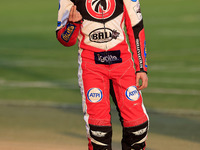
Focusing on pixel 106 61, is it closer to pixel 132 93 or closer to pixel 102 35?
pixel 102 35

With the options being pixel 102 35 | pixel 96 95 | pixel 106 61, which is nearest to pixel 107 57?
pixel 106 61

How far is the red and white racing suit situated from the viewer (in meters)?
6.29

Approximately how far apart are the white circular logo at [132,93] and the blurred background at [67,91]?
6.68 ft

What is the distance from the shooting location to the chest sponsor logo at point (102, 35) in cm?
629

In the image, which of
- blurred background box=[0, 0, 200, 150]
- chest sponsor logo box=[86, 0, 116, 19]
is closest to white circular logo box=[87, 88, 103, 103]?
chest sponsor logo box=[86, 0, 116, 19]

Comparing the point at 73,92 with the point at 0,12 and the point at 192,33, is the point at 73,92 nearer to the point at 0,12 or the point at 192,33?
the point at 192,33

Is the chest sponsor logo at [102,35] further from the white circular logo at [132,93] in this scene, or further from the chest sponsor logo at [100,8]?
the white circular logo at [132,93]

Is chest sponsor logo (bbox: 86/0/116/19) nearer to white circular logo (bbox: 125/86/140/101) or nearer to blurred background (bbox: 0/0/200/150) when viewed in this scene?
white circular logo (bbox: 125/86/140/101)

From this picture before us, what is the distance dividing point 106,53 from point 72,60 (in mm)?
11990

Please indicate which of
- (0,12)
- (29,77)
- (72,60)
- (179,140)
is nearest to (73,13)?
(179,140)

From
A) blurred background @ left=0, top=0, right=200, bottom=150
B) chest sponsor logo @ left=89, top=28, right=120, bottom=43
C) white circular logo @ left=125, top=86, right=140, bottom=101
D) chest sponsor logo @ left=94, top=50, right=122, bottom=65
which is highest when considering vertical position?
chest sponsor logo @ left=89, top=28, right=120, bottom=43

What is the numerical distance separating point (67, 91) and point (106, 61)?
280 inches

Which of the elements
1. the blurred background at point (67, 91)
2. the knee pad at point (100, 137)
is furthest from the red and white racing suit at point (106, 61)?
the blurred background at point (67, 91)

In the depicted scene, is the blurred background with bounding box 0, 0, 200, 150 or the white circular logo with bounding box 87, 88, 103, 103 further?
the blurred background with bounding box 0, 0, 200, 150
